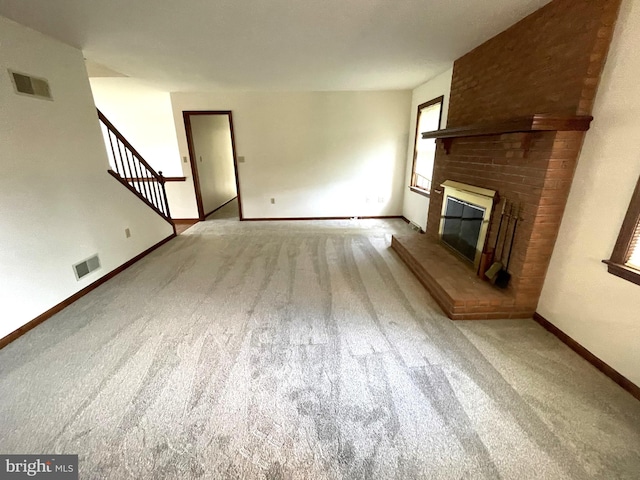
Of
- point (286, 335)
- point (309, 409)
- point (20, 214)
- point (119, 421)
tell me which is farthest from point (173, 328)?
point (20, 214)

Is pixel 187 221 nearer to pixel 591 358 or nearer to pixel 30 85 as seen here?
pixel 30 85

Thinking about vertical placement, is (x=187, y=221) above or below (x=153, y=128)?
below

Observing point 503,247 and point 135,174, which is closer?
point 503,247

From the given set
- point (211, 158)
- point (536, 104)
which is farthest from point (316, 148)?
point (536, 104)

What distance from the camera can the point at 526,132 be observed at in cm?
193

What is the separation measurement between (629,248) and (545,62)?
1.40 m

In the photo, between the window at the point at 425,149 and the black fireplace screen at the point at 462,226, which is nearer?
the black fireplace screen at the point at 462,226

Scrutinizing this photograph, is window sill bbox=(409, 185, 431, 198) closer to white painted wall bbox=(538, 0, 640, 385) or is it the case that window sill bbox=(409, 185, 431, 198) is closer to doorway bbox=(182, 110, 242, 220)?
white painted wall bbox=(538, 0, 640, 385)

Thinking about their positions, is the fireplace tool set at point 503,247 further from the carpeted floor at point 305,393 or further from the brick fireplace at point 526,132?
the carpeted floor at point 305,393

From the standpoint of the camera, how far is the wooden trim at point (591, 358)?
1492 millimetres

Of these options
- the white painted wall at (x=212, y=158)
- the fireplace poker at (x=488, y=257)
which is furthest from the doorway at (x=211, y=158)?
the fireplace poker at (x=488, y=257)

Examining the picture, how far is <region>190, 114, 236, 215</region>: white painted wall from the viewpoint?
17.3ft

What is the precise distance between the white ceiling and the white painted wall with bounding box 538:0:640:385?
2.62 ft

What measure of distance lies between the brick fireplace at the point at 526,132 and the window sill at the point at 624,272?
440 mm
